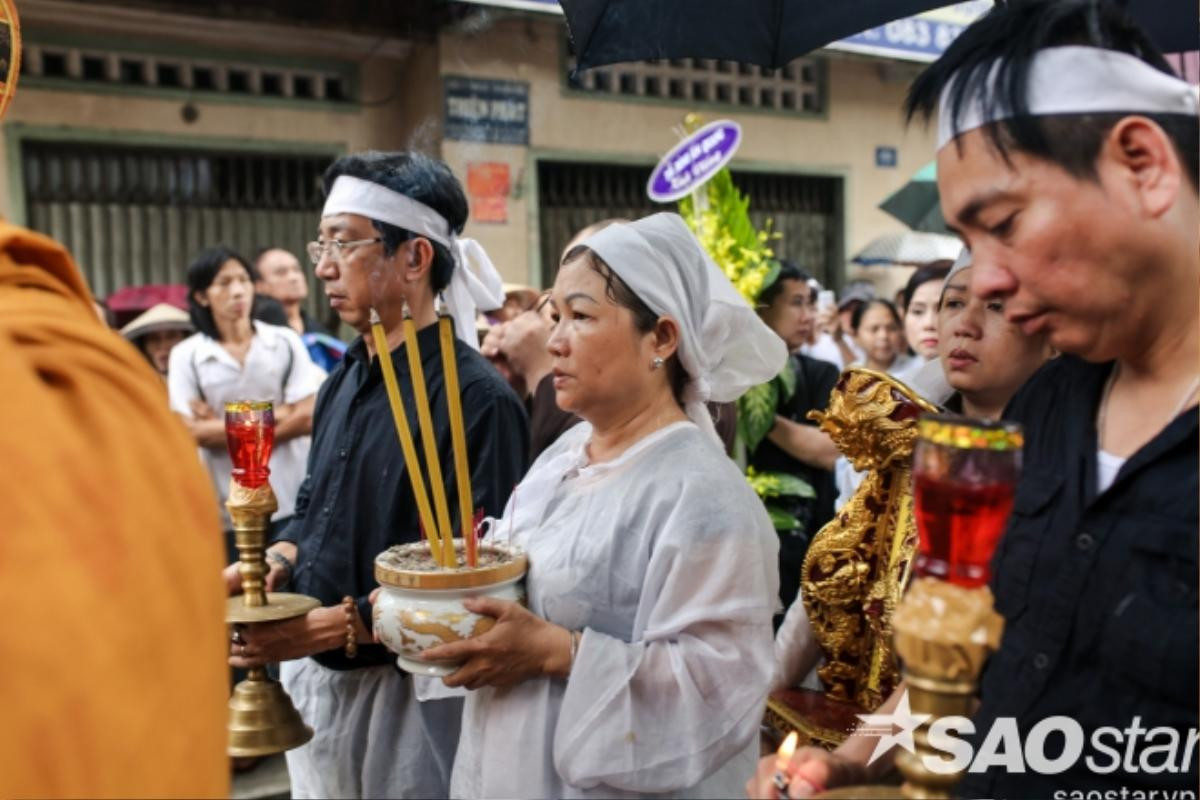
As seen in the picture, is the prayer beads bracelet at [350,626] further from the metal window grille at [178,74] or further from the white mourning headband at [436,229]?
the metal window grille at [178,74]

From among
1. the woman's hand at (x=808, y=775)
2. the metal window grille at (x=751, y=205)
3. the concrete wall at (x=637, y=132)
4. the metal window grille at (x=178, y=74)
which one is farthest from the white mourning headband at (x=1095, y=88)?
the metal window grille at (x=751, y=205)

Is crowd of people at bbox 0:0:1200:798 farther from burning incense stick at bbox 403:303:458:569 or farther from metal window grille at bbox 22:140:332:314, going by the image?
metal window grille at bbox 22:140:332:314

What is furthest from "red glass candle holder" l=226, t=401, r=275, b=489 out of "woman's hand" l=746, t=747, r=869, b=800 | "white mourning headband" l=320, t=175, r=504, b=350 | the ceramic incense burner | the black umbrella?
"woman's hand" l=746, t=747, r=869, b=800

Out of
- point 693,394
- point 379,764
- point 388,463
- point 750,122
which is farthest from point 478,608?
point 750,122

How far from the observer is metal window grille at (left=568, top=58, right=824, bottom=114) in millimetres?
8938

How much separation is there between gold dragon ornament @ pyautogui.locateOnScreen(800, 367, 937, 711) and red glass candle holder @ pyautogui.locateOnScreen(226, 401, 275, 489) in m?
1.15

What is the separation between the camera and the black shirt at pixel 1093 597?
3.42ft

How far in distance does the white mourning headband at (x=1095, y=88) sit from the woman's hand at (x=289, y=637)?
174 centimetres

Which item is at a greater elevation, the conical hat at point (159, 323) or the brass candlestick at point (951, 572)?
the conical hat at point (159, 323)

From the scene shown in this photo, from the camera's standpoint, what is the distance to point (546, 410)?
3.28 m

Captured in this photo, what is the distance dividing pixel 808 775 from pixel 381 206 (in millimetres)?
1976

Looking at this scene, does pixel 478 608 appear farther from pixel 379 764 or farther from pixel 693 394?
pixel 379 764

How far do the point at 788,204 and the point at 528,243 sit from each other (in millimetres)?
3194

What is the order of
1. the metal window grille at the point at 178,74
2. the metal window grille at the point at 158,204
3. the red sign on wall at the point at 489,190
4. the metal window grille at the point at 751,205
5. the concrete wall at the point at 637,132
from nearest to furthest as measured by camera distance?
the metal window grille at the point at 178,74, the metal window grille at the point at 158,204, the red sign on wall at the point at 489,190, the concrete wall at the point at 637,132, the metal window grille at the point at 751,205
